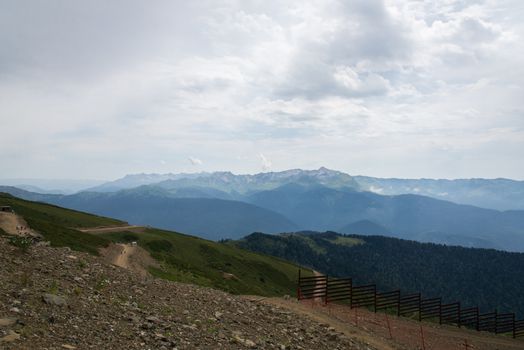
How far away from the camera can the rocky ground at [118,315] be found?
46.6 feet

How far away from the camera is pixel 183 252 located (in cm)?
10500

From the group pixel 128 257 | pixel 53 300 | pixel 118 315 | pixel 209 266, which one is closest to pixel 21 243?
pixel 53 300

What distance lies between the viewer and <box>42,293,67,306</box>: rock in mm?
16141

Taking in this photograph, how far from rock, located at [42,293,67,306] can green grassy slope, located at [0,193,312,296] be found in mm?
32903

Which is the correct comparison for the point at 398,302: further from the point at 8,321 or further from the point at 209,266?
the point at 209,266

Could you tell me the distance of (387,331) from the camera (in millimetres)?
31359

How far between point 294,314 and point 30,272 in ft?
53.0

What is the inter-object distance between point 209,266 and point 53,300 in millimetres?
90488

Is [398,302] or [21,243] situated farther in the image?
[398,302]

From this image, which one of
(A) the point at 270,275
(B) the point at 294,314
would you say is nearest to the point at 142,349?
(B) the point at 294,314

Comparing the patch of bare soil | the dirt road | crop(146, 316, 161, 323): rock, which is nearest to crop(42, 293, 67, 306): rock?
crop(146, 316, 161, 323): rock

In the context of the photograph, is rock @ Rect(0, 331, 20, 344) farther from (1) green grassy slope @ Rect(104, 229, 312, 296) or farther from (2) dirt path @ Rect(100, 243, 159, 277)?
(1) green grassy slope @ Rect(104, 229, 312, 296)

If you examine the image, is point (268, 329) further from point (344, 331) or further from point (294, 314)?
point (344, 331)

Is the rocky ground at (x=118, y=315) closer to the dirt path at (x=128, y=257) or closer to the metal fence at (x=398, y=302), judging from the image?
the metal fence at (x=398, y=302)
